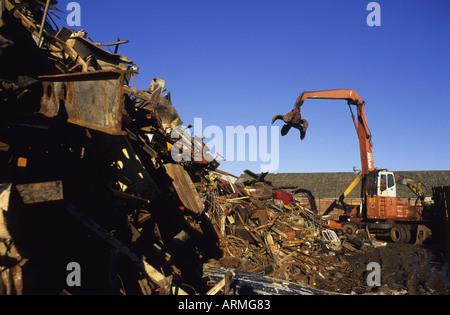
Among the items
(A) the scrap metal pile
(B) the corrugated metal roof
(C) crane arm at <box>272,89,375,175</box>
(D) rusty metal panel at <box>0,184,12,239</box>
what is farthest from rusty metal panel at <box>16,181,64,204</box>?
(B) the corrugated metal roof

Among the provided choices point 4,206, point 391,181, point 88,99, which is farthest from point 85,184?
point 391,181

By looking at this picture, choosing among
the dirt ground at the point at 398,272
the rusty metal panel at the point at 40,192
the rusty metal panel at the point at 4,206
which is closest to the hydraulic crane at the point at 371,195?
the dirt ground at the point at 398,272

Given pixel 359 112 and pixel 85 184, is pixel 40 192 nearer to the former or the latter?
pixel 85 184

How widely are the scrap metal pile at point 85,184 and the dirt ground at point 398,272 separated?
115 inches

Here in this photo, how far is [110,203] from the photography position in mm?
4785

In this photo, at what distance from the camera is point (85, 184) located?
4.72 meters

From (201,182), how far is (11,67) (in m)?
5.69

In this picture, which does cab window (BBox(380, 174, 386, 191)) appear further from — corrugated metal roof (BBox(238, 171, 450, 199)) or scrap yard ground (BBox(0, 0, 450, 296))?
corrugated metal roof (BBox(238, 171, 450, 199))

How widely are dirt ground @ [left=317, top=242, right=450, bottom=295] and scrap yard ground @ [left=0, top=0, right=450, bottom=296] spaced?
0.20 ft

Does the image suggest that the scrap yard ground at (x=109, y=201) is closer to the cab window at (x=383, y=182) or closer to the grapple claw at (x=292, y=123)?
the grapple claw at (x=292, y=123)

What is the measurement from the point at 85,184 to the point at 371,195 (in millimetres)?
12490
